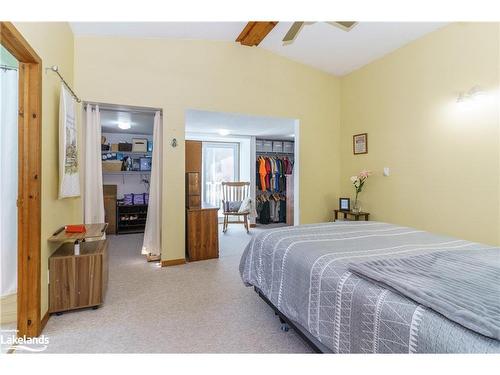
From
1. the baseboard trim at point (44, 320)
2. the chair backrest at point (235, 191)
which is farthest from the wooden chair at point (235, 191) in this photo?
the baseboard trim at point (44, 320)

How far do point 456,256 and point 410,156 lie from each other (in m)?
2.04

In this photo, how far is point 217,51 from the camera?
3.46 m

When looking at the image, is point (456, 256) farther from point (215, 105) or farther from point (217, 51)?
point (217, 51)

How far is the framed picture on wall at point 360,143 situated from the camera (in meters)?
3.75

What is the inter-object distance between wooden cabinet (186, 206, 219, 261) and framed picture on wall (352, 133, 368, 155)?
7.41 feet

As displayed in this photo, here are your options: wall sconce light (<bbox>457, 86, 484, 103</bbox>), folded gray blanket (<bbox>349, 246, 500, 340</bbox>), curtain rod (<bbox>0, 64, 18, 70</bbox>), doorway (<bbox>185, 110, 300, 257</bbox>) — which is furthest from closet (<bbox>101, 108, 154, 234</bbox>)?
folded gray blanket (<bbox>349, 246, 500, 340</bbox>)

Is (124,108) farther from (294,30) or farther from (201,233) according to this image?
(294,30)

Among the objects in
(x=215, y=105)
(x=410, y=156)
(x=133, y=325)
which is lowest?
(x=133, y=325)

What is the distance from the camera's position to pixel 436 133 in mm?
2840

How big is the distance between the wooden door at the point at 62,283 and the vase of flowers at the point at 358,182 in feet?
11.2

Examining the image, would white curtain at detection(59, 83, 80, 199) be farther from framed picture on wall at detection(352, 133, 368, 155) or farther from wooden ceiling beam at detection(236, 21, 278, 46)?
framed picture on wall at detection(352, 133, 368, 155)

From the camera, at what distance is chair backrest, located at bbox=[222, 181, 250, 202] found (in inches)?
226

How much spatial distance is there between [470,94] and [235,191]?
427cm
